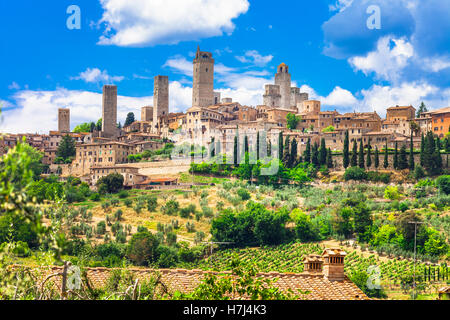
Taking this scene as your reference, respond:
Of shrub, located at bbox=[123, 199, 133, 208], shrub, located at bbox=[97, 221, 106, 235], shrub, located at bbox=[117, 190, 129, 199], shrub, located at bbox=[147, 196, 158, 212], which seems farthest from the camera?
shrub, located at bbox=[117, 190, 129, 199]

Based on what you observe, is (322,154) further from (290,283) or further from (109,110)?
(290,283)

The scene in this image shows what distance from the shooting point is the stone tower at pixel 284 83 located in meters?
97.3

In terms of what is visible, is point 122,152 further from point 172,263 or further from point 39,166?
point 172,263

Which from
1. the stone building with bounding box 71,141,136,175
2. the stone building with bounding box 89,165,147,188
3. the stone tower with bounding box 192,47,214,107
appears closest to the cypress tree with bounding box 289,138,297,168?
the stone building with bounding box 89,165,147,188

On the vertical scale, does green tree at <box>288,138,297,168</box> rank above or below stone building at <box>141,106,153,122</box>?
below

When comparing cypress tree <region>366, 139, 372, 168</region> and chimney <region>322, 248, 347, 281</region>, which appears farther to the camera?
cypress tree <region>366, 139, 372, 168</region>

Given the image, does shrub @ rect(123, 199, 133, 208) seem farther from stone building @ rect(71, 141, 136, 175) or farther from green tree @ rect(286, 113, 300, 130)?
green tree @ rect(286, 113, 300, 130)

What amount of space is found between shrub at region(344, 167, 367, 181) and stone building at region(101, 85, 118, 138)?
142 ft

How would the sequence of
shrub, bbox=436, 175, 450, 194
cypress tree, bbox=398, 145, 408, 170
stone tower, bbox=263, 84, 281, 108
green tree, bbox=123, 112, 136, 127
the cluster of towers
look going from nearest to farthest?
shrub, bbox=436, 175, 450, 194 → cypress tree, bbox=398, 145, 408, 170 → stone tower, bbox=263, 84, 281, 108 → the cluster of towers → green tree, bbox=123, 112, 136, 127

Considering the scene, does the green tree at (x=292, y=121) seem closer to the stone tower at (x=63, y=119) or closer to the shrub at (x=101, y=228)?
the stone tower at (x=63, y=119)

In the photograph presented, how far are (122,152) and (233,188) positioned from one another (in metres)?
20.3

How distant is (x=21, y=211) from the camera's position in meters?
5.56

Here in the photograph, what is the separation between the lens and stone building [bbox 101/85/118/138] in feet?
295

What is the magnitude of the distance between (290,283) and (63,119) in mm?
84076
